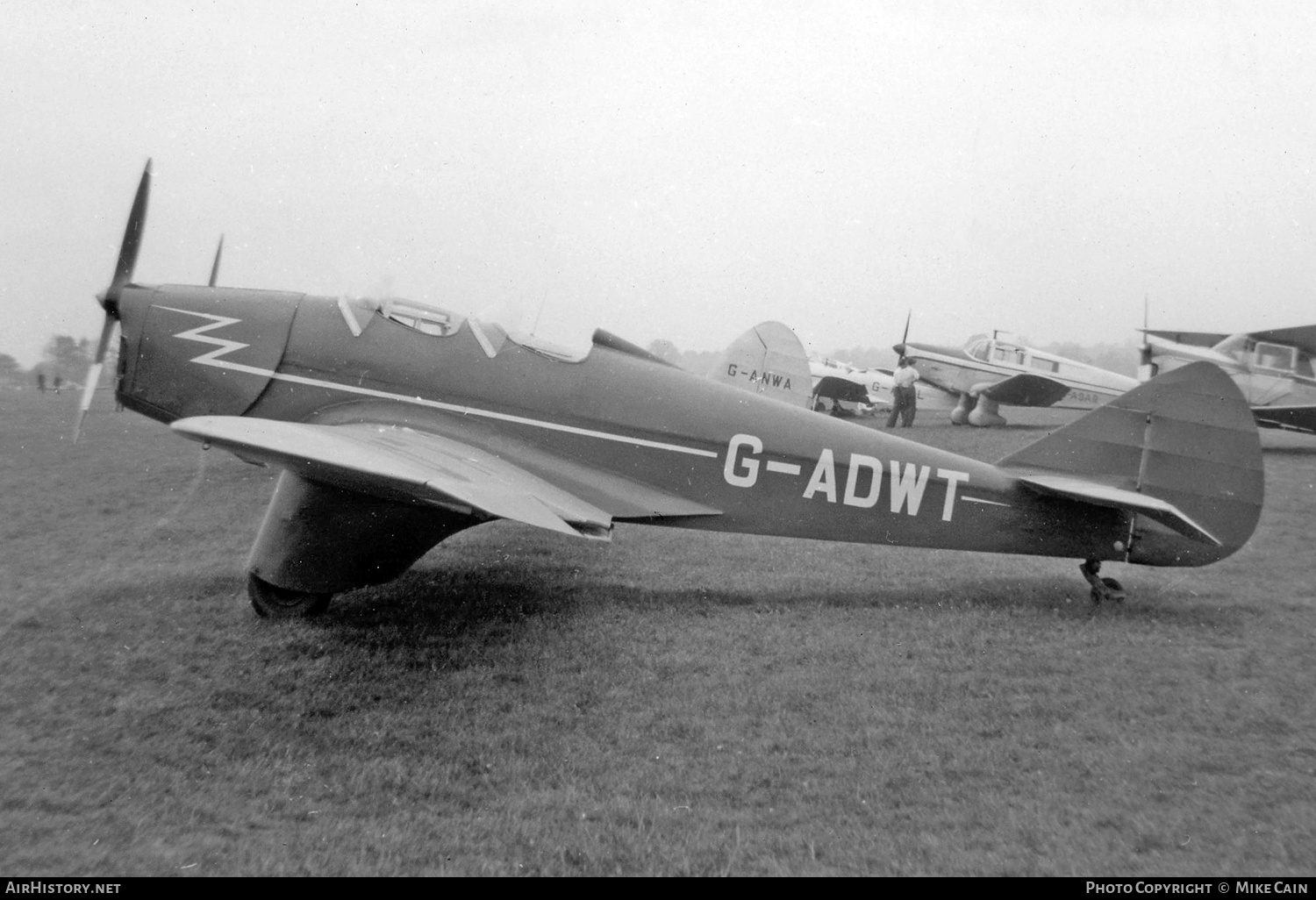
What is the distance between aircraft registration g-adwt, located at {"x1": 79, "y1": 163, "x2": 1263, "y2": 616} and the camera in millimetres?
4641

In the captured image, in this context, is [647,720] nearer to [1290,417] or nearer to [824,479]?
[824,479]

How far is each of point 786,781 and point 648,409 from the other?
2.61 meters

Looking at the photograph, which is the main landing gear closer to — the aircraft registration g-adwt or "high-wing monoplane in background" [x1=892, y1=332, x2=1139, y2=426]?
the aircraft registration g-adwt

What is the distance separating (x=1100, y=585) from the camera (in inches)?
186

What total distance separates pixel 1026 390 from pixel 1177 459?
11.0 m

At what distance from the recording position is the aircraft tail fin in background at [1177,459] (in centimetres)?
455

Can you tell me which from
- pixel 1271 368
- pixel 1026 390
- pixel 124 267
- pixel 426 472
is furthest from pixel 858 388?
pixel 426 472

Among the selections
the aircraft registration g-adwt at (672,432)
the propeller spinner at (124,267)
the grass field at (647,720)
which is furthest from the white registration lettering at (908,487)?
the propeller spinner at (124,267)

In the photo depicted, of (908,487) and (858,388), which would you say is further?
(858,388)

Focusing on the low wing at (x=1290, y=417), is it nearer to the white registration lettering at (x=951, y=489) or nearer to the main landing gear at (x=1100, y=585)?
the main landing gear at (x=1100, y=585)

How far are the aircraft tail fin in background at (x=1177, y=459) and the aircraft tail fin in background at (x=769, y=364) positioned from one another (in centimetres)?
481

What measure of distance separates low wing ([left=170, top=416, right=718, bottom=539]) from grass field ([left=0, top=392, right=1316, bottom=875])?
603 mm

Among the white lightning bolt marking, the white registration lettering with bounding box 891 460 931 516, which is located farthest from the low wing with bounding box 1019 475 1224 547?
the white lightning bolt marking

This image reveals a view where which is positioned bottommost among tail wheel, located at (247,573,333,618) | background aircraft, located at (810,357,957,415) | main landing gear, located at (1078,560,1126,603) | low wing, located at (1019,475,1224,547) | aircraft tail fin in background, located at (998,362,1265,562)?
tail wheel, located at (247,573,333,618)
